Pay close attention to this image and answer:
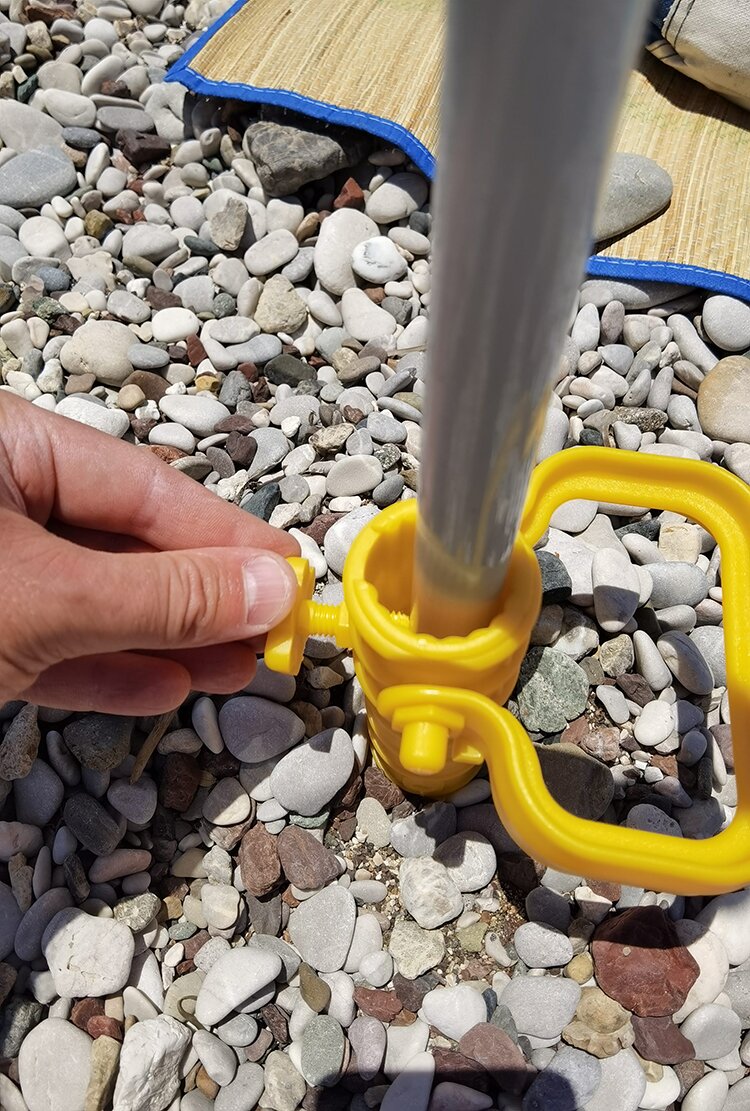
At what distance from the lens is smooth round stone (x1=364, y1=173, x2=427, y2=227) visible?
1588mm

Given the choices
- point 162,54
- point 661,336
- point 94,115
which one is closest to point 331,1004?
point 661,336

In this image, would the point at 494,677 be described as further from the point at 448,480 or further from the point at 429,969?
the point at 429,969

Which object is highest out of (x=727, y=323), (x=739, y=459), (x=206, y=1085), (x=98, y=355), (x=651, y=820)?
(x=727, y=323)

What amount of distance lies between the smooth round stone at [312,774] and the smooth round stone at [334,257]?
0.78 m

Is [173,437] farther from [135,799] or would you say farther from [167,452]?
[135,799]

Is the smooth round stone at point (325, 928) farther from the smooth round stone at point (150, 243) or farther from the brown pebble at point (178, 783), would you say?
the smooth round stone at point (150, 243)

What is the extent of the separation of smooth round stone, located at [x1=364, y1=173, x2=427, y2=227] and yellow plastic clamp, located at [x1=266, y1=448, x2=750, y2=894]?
86 centimetres

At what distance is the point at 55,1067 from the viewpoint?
0.91 meters

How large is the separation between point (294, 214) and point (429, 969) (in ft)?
4.23

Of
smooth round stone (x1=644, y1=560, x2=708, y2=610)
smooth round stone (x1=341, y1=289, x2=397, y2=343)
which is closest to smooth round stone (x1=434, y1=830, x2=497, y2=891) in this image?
smooth round stone (x1=644, y1=560, x2=708, y2=610)

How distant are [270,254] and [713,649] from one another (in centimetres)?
100

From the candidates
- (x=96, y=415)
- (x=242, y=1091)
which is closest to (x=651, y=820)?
(x=242, y=1091)

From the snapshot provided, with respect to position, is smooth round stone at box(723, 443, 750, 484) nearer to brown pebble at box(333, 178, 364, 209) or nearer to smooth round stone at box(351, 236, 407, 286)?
smooth round stone at box(351, 236, 407, 286)

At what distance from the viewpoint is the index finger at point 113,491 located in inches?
40.1
